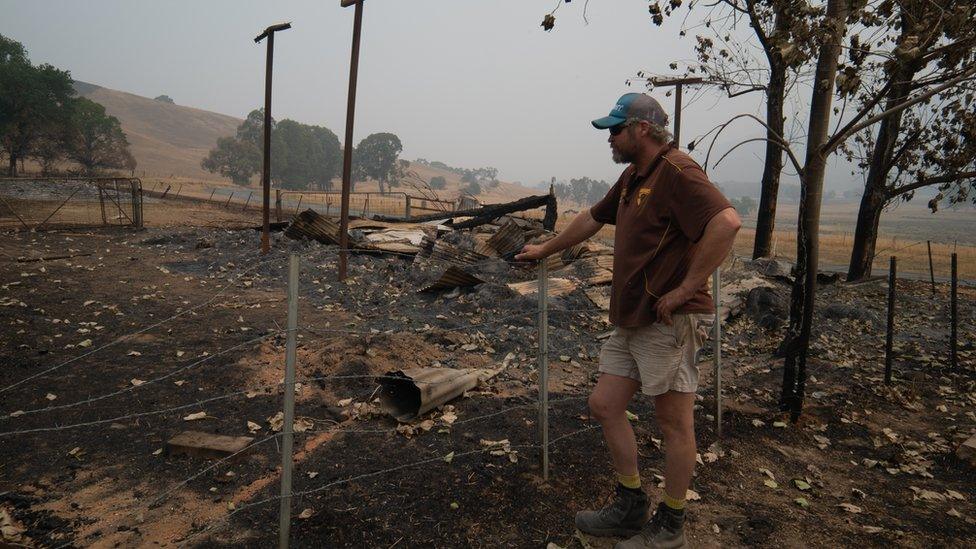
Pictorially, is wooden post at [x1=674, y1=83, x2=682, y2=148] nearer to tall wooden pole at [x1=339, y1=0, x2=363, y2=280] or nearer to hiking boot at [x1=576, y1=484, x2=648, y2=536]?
tall wooden pole at [x1=339, y1=0, x2=363, y2=280]

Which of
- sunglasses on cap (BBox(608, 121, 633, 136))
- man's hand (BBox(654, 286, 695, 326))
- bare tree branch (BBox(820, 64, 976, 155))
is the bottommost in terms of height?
man's hand (BBox(654, 286, 695, 326))

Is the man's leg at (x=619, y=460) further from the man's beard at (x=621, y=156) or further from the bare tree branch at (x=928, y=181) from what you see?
the bare tree branch at (x=928, y=181)

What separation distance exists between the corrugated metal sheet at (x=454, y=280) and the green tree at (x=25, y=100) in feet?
127

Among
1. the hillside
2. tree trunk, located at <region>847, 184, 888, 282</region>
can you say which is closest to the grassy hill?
the hillside

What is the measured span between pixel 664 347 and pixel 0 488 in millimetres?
4056

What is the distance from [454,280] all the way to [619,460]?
658 cm

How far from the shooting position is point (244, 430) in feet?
14.1

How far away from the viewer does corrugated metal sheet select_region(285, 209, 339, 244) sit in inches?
527

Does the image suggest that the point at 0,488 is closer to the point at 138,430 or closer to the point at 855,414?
the point at 138,430

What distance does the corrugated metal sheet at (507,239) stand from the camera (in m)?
11.8

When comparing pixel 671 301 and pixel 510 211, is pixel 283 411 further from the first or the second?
pixel 510 211

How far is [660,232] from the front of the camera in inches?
97.8

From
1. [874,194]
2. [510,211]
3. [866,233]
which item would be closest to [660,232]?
[510,211]

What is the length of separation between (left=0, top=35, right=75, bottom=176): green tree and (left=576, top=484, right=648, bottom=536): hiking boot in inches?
1742
